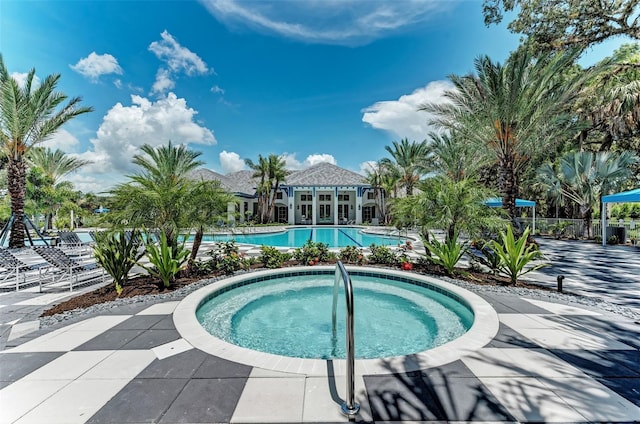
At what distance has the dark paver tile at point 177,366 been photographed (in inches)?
118

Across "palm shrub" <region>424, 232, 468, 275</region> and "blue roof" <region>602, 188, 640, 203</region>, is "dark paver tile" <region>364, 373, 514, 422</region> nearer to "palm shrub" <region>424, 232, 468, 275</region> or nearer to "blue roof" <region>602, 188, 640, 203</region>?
"palm shrub" <region>424, 232, 468, 275</region>

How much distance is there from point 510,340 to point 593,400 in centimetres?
123

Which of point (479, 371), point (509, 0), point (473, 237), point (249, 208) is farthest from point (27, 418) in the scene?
point (249, 208)

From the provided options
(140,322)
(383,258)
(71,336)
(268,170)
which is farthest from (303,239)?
(71,336)

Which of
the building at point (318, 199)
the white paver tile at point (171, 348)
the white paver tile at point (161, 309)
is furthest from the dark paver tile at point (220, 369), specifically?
the building at point (318, 199)

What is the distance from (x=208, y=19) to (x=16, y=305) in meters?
11.5

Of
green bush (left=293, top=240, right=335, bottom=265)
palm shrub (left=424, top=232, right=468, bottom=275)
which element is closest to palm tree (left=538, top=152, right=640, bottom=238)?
palm shrub (left=424, top=232, right=468, bottom=275)

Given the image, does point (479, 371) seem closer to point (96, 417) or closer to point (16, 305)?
point (96, 417)

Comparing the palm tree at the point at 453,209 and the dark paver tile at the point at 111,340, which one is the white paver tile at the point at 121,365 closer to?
the dark paver tile at the point at 111,340

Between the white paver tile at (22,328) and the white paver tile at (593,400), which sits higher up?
the white paver tile at (593,400)

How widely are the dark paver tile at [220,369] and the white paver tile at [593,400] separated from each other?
131 inches

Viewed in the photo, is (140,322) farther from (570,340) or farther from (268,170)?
(268,170)

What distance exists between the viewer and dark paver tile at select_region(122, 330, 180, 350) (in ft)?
12.1

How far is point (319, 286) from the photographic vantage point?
7.73m
